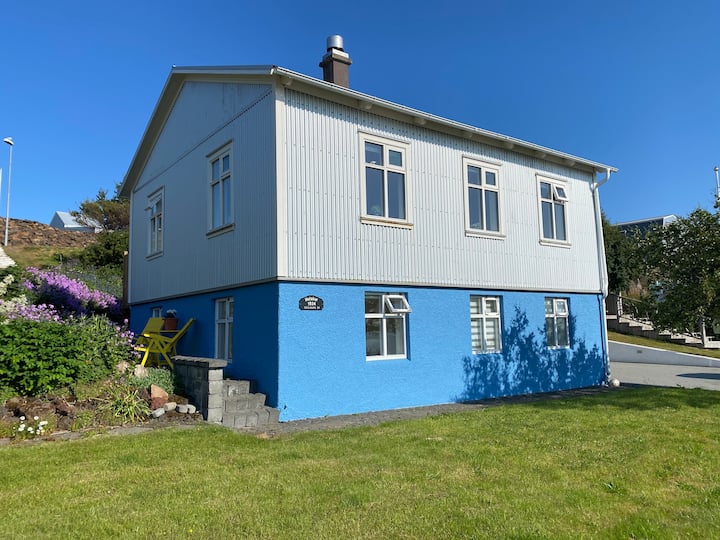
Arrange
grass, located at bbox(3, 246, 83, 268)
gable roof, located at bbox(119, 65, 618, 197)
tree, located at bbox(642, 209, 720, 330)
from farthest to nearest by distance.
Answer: grass, located at bbox(3, 246, 83, 268) → tree, located at bbox(642, 209, 720, 330) → gable roof, located at bbox(119, 65, 618, 197)

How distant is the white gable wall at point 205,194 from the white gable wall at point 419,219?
60 cm

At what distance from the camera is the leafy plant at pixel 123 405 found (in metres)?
7.89

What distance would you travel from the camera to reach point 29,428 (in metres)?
7.05

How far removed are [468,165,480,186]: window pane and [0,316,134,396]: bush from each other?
806cm

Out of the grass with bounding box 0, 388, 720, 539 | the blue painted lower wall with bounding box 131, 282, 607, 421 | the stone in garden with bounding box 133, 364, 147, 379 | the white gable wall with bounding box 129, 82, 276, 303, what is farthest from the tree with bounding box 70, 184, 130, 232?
the grass with bounding box 0, 388, 720, 539

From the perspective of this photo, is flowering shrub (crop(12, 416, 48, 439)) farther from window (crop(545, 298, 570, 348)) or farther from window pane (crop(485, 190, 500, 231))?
window (crop(545, 298, 570, 348))

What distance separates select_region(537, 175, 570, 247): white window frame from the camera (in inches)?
524

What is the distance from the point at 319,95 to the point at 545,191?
689 centimetres

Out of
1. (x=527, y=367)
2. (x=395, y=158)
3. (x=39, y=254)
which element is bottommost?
(x=527, y=367)

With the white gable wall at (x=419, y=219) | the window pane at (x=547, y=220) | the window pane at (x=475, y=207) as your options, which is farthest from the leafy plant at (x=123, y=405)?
the window pane at (x=547, y=220)

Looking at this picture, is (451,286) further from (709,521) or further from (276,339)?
(709,521)

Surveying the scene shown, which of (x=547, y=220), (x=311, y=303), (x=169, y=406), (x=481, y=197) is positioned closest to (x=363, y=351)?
(x=311, y=303)

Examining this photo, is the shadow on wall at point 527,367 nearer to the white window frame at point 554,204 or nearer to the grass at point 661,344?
the white window frame at point 554,204

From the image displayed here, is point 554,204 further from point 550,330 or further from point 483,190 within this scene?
point 550,330
